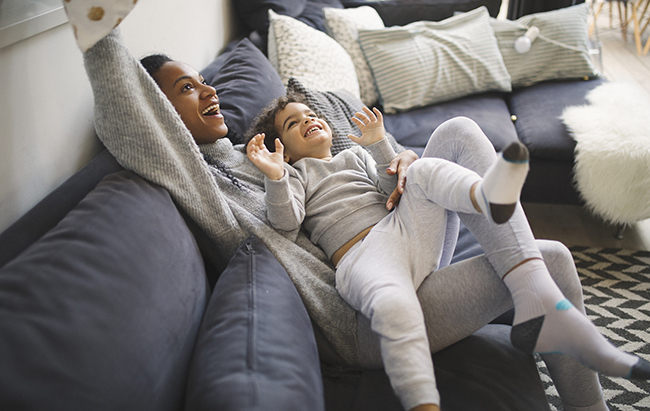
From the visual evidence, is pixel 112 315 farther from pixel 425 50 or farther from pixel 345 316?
pixel 425 50

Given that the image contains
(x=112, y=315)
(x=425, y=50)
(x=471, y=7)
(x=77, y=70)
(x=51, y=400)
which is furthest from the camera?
(x=471, y=7)

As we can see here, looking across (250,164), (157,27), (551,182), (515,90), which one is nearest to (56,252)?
(250,164)

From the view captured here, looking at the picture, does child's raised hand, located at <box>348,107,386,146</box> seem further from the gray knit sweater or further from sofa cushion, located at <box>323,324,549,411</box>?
sofa cushion, located at <box>323,324,549,411</box>

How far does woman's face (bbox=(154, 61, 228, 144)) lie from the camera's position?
4.16ft

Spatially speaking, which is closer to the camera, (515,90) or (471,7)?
(515,90)

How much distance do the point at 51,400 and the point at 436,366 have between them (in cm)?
76

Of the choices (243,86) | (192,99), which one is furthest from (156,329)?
(243,86)

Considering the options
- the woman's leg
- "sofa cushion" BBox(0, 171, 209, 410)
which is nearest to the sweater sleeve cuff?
the woman's leg

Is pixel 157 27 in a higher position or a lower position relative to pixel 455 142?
higher

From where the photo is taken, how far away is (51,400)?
0.57m

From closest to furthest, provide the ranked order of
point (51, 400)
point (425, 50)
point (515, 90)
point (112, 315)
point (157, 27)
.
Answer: point (51, 400) → point (112, 315) → point (157, 27) → point (425, 50) → point (515, 90)

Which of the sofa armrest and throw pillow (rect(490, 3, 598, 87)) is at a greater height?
the sofa armrest

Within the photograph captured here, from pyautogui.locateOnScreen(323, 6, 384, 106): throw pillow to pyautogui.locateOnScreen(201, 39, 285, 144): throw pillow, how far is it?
595 millimetres

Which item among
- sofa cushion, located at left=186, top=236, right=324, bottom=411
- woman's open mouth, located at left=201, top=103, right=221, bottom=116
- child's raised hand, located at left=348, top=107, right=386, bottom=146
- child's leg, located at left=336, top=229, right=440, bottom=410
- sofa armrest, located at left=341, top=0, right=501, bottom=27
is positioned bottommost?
child's leg, located at left=336, top=229, right=440, bottom=410
